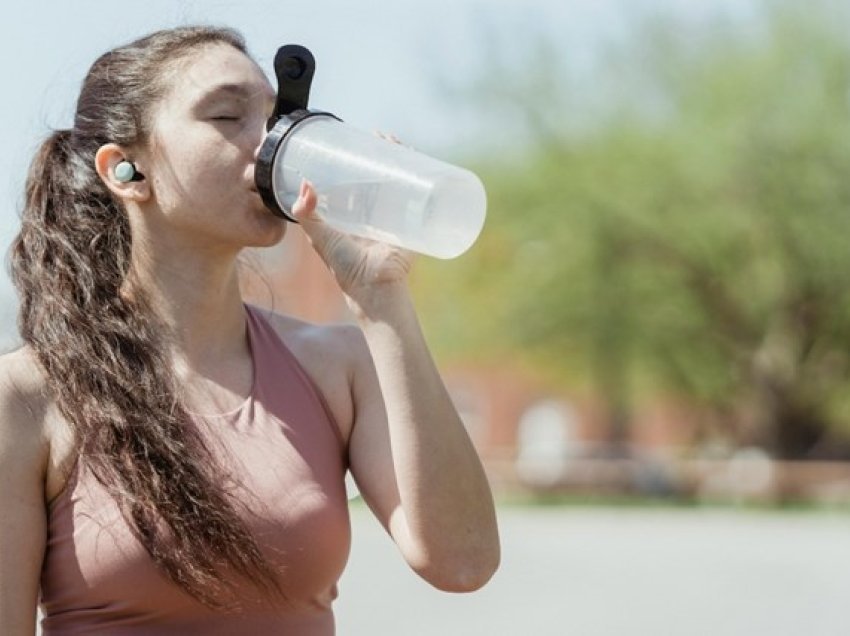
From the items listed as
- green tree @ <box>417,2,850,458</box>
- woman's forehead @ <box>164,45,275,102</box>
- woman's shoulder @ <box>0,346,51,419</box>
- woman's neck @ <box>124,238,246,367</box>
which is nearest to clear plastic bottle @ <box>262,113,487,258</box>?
woman's forehead @ <box>164,45,275,102</box>

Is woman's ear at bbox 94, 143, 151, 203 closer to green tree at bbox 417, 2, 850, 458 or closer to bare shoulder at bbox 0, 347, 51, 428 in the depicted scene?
bare shoulder at bbox 0, 347, 51, 428

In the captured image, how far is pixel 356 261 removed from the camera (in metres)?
2.46

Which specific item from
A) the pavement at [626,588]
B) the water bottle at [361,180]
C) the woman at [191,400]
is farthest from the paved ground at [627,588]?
the water bottle at [361,180]

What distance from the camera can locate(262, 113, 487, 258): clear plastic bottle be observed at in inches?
94.2

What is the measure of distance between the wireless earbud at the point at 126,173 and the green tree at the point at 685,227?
25918 mm

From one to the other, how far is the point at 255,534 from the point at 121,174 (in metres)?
0.62

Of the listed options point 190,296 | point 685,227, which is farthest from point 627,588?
point 685,227

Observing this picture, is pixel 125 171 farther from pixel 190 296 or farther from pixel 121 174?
pixel 190 296

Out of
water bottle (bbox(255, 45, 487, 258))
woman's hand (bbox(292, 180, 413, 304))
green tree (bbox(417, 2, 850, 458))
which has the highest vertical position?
water bottle (bbox(255, 45, 487, 258))

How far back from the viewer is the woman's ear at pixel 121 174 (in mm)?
2492

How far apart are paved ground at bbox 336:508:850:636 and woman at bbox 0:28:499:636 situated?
24.3 feet

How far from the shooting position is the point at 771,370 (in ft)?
106

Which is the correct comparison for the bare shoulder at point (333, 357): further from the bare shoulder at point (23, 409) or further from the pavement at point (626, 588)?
the pavement at point (626, 588)

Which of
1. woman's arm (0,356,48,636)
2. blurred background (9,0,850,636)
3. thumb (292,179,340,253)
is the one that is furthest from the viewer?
blurred background (9,0,850,636)
